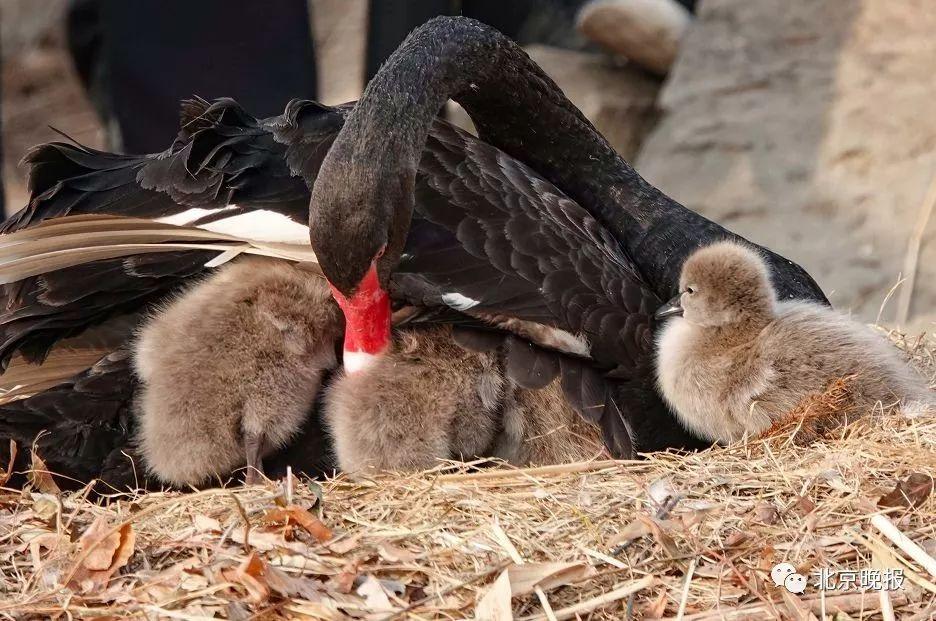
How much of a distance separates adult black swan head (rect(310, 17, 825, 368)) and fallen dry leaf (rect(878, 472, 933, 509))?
0.83 meters

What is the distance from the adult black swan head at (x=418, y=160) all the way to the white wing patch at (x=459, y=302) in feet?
0.41

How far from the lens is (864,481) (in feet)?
7.22

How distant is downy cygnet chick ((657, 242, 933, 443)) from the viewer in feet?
8.04

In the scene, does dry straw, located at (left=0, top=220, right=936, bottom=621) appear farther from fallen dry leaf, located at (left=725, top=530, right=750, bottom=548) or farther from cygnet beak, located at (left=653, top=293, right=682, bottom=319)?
cygnet beak, located at (left=653, top=293, right=682, bottom=319)

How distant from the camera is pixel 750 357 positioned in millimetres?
2492

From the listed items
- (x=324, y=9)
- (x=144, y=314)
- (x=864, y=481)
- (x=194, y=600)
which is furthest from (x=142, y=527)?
(x=324, y=9)

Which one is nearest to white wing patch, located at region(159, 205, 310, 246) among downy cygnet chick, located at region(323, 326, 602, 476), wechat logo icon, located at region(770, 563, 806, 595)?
downy cygnet chick, located at region(323, 326, 602, 476)

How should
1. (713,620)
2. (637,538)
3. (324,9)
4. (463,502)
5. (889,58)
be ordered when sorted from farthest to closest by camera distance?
(324,9) < (889,58) < (463,502) < (637,538) < (713,620)

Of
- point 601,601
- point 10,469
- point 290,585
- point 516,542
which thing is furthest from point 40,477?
point 601,601

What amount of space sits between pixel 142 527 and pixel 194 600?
0.33m

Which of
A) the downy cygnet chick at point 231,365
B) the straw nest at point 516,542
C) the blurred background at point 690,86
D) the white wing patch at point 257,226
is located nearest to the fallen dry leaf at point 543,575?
the straw nest at point 516,542

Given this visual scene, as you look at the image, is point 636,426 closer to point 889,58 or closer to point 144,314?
point 144,314

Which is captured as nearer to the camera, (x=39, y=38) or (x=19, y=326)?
(x=19, y=326)

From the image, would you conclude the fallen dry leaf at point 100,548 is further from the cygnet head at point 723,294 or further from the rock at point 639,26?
the rock at point 639,26
